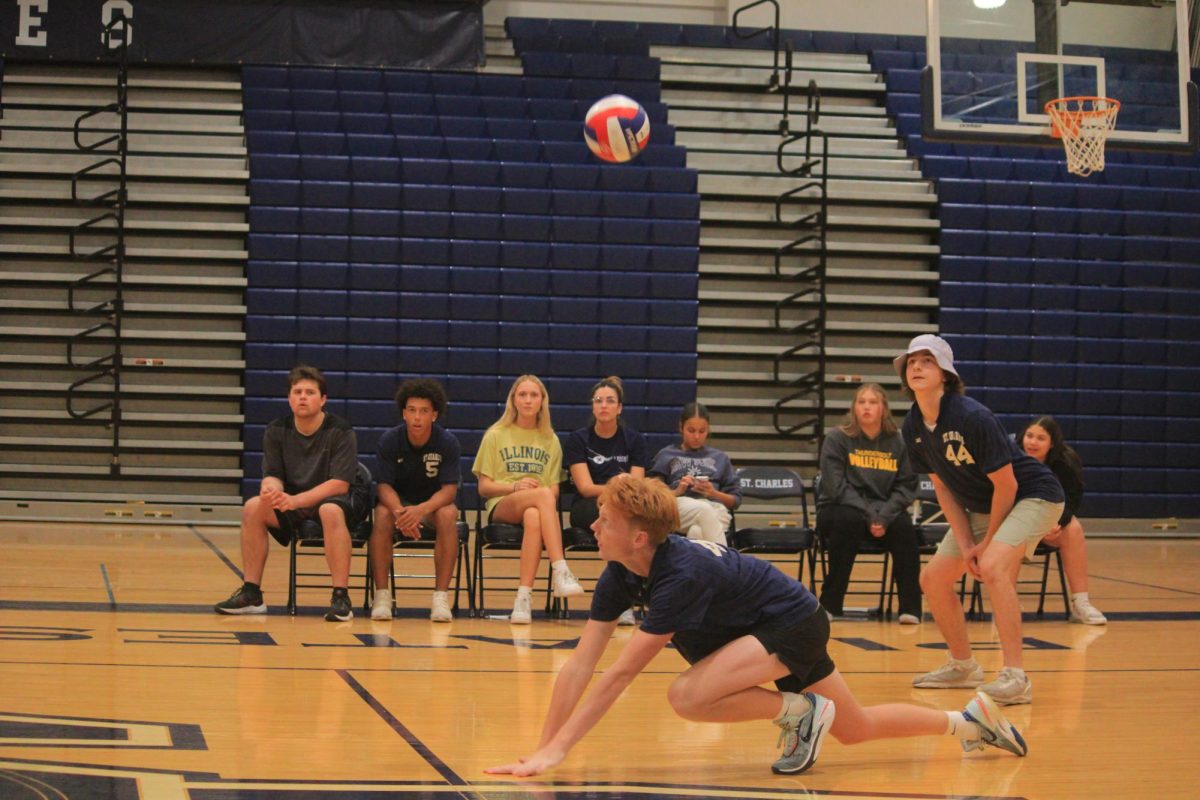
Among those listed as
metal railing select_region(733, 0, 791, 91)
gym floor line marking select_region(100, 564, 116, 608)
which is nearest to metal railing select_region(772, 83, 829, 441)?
metal railing select_region(733, 0, 791, 91)

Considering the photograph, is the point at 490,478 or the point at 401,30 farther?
the point at 401,30

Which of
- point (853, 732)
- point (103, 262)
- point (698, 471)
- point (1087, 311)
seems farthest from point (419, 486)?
point (1087, 311)

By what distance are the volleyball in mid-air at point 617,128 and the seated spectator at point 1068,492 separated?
368 centimetres

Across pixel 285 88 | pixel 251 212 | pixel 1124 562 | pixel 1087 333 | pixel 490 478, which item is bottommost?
pixel 1124 562

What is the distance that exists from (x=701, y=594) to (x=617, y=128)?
6.46 meters

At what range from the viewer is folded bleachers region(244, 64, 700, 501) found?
1219 cm

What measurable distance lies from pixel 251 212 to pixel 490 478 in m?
5.85

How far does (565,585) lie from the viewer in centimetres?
684

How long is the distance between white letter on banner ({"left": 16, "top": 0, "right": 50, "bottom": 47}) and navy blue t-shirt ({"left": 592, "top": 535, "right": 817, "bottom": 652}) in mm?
10792

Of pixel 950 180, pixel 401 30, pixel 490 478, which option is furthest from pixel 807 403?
pixel 490 478

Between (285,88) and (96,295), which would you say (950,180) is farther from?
(96,295)

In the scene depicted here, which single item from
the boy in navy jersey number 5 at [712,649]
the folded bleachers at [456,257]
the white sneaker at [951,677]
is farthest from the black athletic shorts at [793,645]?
the folded bleachers at [456,257]

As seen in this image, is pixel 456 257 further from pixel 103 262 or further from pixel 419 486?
pixel 419 486

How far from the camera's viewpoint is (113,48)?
12641mm
